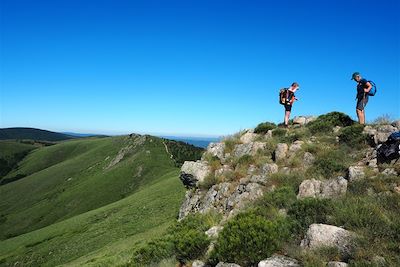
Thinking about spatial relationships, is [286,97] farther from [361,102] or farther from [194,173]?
[194,173]

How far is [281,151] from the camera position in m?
20.6

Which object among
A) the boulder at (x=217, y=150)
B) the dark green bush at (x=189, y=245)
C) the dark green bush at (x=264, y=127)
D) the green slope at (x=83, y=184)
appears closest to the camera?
the dark green bush at (x=189, y=245)

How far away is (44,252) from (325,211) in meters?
51.6

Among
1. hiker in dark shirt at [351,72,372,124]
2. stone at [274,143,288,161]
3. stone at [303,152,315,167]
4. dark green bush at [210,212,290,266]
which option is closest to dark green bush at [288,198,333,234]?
dark green bush at [210,212,290,266]

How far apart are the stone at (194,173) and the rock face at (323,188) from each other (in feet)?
28.3

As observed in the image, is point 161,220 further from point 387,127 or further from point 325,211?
point 325,211

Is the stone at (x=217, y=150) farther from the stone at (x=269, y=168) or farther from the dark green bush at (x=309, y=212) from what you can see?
the dark green bush at (x=309, y=212)

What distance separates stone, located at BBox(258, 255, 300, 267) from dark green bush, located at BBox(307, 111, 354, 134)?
14.3 m

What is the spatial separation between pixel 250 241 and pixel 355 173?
6.42 meters

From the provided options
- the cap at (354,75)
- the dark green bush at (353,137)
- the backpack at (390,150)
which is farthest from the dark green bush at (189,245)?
the cap at (354,75)

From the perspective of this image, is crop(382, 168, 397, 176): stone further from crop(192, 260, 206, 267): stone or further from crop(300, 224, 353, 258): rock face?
crop(192, 260, 206, 267): stone

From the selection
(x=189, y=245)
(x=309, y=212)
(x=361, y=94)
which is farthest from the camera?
(x=361, y=94)

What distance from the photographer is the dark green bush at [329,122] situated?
76.0 ft

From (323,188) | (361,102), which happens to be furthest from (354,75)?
(323,188)
